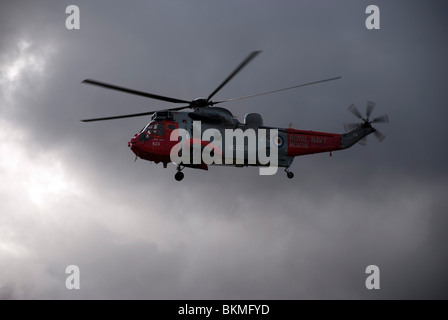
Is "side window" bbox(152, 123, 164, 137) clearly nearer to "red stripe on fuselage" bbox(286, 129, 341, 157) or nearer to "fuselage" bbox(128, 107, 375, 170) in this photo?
"fuselage" bbox(128, 107, 375, 170)

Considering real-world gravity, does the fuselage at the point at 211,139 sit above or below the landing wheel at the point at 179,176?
above

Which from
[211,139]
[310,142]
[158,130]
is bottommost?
[211,139]

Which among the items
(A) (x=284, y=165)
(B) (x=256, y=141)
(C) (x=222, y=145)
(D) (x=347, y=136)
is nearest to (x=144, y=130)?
(C) (x=222, y=145)

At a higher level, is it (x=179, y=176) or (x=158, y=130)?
(x=158, y=130)

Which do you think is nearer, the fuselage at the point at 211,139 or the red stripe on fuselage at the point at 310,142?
the fuselage at the point at 211,139

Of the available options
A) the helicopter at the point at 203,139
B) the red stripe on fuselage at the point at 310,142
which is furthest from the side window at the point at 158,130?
the red stripe on fuselage at the point at 310,142

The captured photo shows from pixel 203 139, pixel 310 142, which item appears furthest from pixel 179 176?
pixel 310 142

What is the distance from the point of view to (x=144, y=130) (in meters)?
51.2

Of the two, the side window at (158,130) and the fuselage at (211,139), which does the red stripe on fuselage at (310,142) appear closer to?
the fuselage at (211,139)

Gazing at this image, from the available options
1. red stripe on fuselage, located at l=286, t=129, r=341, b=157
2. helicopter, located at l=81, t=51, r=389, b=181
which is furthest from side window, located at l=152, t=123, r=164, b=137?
red stripe on fuselage, located at l=286, t=129, r=341, b=157

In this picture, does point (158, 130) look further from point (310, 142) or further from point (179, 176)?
point (310, 142)
